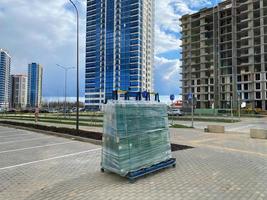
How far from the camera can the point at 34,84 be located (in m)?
124

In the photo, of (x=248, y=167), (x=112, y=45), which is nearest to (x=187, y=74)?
(x=112, y=45)

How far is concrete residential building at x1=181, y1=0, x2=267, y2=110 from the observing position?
3078 inches

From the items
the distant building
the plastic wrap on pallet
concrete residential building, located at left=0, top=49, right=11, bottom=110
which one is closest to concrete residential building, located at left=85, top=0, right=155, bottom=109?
the distant building

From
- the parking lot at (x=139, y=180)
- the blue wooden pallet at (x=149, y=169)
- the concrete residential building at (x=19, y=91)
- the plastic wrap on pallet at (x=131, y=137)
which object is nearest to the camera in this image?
the parking lot at (x=139, y=180)

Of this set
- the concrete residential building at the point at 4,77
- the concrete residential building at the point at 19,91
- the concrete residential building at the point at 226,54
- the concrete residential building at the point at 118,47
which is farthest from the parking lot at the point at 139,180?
the concrete residential building at the point at 19,91

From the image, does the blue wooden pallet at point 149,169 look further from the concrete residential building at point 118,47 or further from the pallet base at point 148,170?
the concrete residential building at point 118,47

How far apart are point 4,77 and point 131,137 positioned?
116 m

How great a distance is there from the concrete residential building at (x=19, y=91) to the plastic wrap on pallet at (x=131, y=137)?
128 meters

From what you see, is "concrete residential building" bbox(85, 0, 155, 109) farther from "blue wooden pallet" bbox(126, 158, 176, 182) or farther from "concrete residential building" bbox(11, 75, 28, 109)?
"blue wooden pallet" bbox(126, 158, 176, 182)

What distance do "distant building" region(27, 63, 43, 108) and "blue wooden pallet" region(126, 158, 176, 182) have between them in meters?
114

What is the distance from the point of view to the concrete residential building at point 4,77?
4184 inches

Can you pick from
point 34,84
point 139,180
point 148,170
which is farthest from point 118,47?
point 139,180

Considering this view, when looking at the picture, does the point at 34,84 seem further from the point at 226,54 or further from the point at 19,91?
the point at 226,54

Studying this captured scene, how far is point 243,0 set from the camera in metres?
85.6
